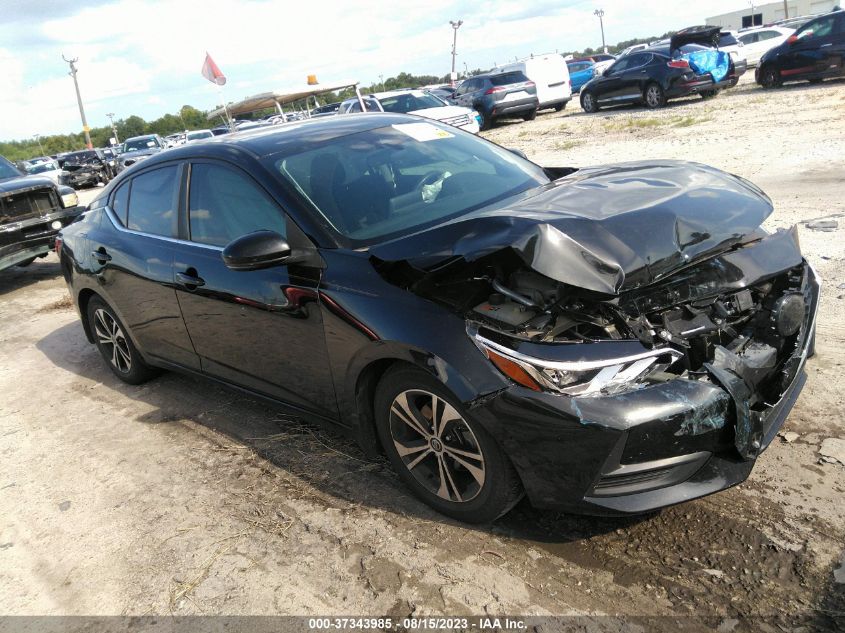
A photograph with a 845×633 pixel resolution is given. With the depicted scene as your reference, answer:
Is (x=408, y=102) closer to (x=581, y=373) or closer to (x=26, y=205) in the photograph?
(x=26, y=205)

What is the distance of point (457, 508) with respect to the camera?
3150mm

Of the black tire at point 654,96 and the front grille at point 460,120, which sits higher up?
the front grille at point 460,120

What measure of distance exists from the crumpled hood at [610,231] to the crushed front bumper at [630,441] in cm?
46

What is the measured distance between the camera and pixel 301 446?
13.6 feet

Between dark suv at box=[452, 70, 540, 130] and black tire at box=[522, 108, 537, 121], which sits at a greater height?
dark suv at box=[452, 70, 540, 130]

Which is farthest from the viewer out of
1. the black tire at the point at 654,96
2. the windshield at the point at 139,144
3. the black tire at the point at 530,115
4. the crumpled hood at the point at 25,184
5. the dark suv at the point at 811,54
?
the windshield at the point at 139,144

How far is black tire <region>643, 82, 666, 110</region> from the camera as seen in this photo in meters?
18.7

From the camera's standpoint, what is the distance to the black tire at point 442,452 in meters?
2.89

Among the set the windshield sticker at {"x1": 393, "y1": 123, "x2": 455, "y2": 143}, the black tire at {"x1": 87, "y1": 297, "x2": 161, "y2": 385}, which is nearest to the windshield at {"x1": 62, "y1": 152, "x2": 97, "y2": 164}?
the black tire at {"x1": 87, "y1": 297, "x2": 161, "y2": 385}

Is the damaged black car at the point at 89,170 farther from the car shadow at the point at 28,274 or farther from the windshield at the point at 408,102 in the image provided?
the car shadow at the point at 28,274

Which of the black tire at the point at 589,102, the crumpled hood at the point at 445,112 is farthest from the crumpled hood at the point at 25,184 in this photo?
the black tire at the point at 589,102

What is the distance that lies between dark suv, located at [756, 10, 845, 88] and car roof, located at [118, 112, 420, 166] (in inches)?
634

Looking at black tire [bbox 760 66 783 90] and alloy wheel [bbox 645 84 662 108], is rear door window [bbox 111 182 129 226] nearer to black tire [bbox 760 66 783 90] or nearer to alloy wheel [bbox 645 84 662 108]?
alloy wheel [bbox 645 84 662 108]

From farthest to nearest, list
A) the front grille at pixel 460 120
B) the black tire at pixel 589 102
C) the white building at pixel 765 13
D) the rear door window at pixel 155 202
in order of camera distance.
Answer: the white building at pixel 765 13
the black tire at pixel 589 102
the front grille at pixel 460 120
the rear door window at pixel 155 202
